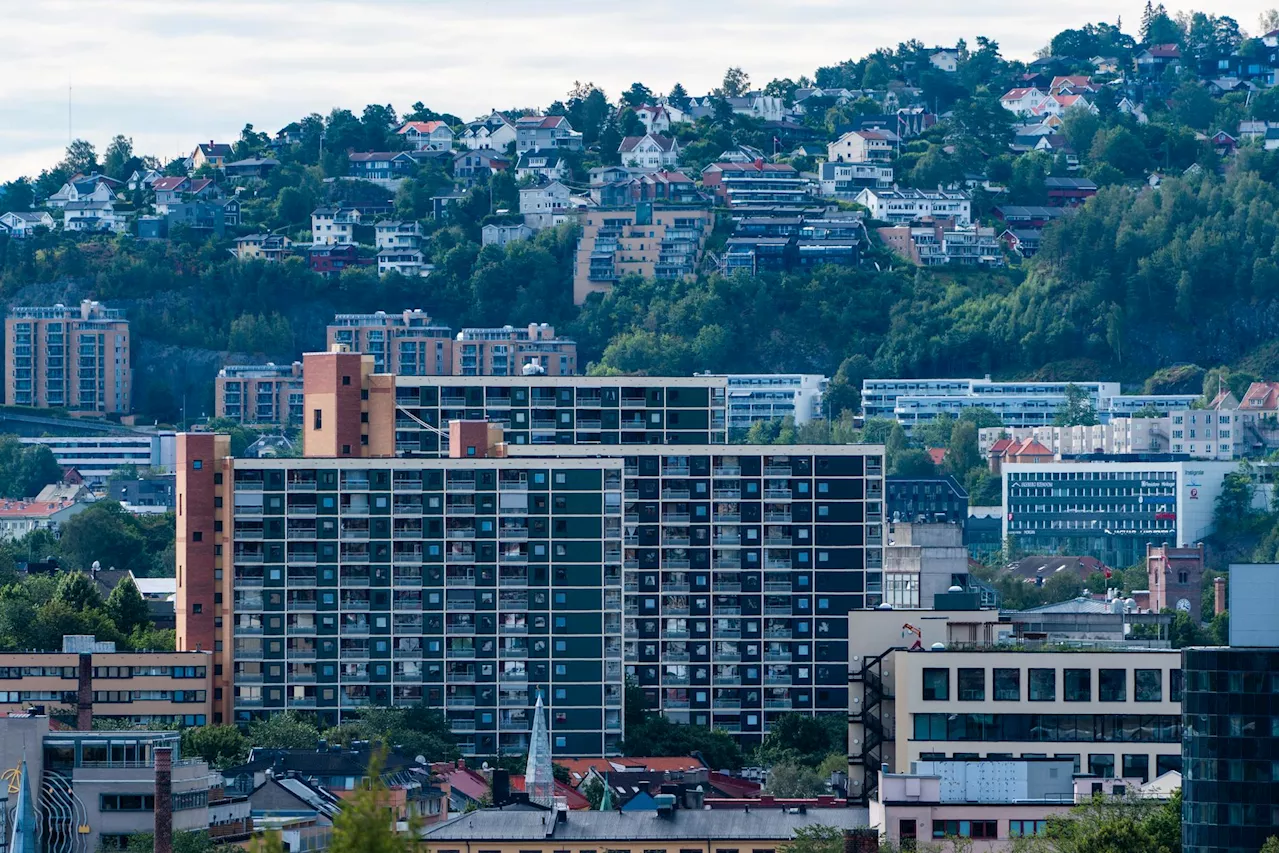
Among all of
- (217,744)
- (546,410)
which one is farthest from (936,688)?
(546,410)

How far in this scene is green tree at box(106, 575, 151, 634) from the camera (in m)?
144

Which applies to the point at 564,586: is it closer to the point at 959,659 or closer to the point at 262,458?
the point at 262,458

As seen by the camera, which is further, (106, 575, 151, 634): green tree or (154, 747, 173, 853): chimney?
(106, 575, 151, 634): green tree

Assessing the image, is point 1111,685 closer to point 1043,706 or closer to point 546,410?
point 1043,706

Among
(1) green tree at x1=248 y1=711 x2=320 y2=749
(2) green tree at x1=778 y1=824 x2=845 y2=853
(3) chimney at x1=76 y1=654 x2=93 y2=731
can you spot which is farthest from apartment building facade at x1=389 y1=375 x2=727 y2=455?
(2) green tree at x1=778 y1=824 x2=845 y2=853

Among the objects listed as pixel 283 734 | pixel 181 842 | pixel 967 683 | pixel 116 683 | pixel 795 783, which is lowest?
pixel 795 783

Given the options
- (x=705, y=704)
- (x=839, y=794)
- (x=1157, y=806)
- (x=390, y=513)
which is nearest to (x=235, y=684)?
(x=390, y=513)

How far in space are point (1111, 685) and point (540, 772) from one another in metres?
27.2

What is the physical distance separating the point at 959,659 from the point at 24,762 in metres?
21.4

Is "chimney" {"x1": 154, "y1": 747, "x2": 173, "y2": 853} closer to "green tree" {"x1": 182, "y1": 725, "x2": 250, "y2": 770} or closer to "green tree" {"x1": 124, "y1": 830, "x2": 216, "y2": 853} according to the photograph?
"green tree" {"x1": 124, "y1": 830, "x2": 216, "y2": 853}

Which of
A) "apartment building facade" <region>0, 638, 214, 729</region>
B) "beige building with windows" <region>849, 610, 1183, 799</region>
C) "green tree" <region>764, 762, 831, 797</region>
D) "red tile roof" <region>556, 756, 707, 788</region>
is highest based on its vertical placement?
"beige building with windows" <region>849, 610, 1183, 799</region>

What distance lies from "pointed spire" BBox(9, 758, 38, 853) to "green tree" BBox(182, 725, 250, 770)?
92.8ft

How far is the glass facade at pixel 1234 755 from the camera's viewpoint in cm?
6488

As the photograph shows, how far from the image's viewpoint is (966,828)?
243 feet
